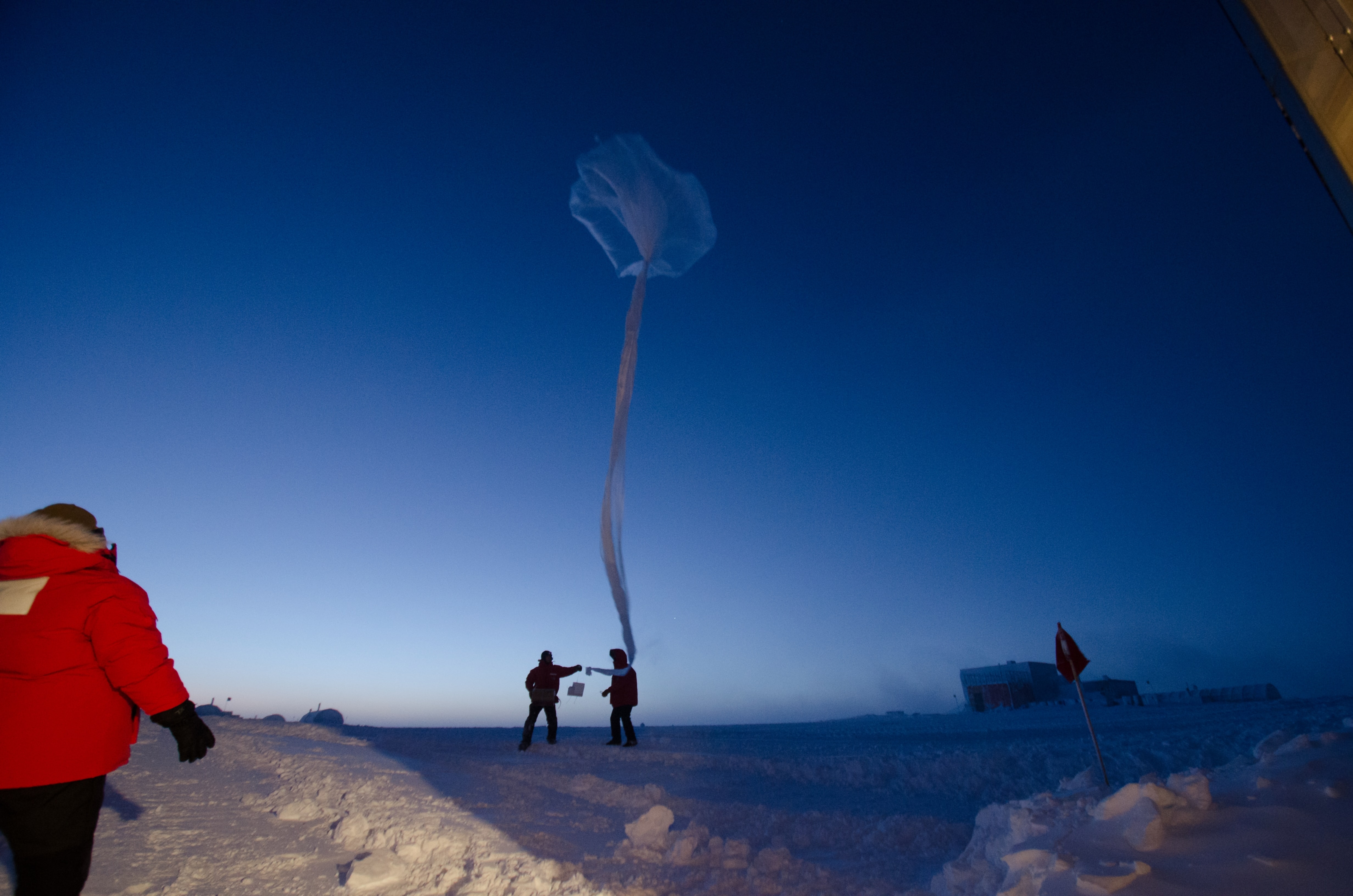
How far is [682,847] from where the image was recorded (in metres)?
4.35

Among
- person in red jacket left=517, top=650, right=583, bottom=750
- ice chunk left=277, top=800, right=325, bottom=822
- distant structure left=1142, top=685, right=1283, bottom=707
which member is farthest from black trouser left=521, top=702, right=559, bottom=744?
distant structure left=1142, top=685, right=1283, bottom=707

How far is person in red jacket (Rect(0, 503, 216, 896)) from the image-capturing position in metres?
2.34

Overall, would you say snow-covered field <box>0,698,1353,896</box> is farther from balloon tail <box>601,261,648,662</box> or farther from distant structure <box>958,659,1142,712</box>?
distant structure <box>958,659,1142,712</box>

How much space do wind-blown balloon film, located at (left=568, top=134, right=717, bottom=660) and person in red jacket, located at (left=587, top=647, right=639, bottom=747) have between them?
2.91 feet

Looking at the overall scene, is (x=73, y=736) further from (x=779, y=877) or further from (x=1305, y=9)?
(x=1305, y=9)

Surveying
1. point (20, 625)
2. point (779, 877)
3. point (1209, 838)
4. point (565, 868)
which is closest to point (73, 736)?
point (20, 625)

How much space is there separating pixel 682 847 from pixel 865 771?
458 cm

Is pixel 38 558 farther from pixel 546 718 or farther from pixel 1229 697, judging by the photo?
pixel 1229 697

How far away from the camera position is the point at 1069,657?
700cm

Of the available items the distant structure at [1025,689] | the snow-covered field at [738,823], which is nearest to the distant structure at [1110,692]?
the distant structure at [1025,689]

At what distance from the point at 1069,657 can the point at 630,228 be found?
9.00 meters

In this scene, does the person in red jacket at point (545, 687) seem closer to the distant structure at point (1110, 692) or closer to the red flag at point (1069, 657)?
the red flag at point (1069, 657)

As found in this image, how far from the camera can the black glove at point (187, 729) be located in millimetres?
2658

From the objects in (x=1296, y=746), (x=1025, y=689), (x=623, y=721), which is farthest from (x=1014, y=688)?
(x=1296, y=746)
